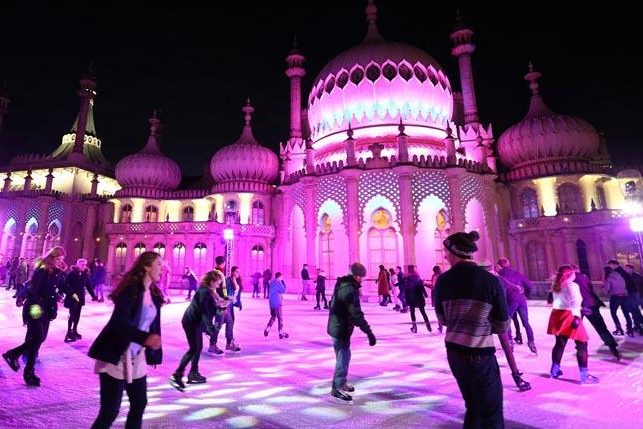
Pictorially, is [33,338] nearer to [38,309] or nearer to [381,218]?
[38,309]

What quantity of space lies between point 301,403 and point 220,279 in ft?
7.86

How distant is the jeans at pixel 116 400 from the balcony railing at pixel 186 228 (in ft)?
85.9

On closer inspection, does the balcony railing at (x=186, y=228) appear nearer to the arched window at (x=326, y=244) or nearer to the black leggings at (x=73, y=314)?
the arched window at (x=326, y=244)

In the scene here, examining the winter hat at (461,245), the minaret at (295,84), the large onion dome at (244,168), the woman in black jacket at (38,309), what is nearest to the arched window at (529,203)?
the minaret at (295,84)

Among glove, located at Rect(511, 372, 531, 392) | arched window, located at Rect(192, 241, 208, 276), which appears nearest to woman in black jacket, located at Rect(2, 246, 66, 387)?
glove, located at Rect(511, 372, 531, 392)

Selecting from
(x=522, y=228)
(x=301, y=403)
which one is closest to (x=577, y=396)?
(x=301, y=403)

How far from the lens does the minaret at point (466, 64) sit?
91.4ft

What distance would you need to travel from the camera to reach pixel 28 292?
5.54 meters

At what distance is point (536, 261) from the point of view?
2512cm

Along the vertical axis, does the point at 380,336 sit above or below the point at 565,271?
below

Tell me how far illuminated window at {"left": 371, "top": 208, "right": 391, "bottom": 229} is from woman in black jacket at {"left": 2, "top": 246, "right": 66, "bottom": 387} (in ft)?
64.5

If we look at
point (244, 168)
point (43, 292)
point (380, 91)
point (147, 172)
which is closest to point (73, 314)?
point (43, 292)

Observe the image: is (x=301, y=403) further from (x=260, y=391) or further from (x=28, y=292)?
(x=28, y=292)

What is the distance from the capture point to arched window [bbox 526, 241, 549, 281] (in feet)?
81.1
